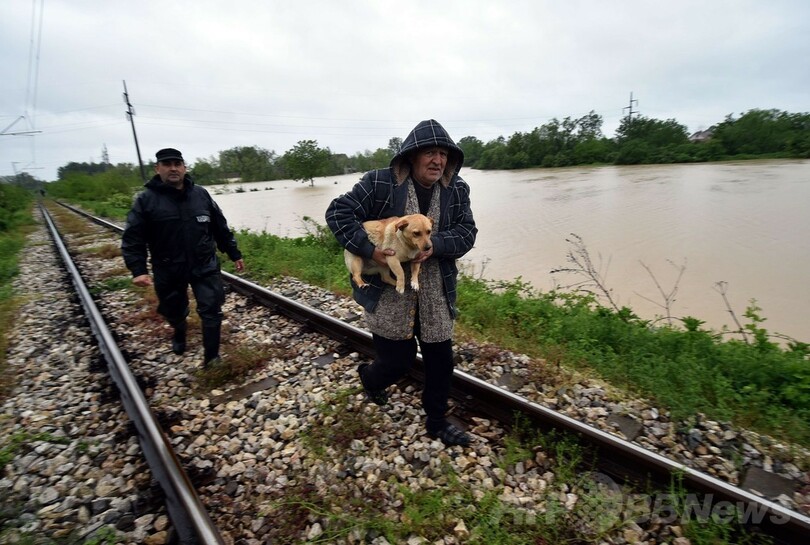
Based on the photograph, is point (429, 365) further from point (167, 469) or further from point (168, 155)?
point (168, 155)

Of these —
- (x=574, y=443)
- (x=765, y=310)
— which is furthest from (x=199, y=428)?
(x=765, y=310)

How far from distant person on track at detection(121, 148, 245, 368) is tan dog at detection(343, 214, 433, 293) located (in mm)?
1978

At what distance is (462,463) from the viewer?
2621mm

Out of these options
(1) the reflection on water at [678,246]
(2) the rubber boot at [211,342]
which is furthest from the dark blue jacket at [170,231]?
(1) the reflection on water at [678,246]

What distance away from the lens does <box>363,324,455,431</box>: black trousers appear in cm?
269

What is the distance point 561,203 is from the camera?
69.8ft

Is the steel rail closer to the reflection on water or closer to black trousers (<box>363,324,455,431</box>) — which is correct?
black trousers (<box>363,324,455,431</box>)

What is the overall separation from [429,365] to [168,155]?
3.05 meters

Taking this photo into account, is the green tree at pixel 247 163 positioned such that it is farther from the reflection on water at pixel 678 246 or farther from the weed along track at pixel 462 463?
the weed along track at pixel 462 463

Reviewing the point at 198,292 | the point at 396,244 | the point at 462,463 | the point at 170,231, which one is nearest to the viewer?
the point at 396,244

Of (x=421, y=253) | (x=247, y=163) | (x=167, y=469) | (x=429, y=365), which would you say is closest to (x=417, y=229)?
(x=421, y=253)

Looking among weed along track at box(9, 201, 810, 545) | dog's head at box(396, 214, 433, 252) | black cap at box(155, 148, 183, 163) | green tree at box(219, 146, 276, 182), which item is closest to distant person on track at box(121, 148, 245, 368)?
black cap at box(155, 148, 183, 163)

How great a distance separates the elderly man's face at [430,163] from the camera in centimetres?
229

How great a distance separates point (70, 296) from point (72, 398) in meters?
4.56
